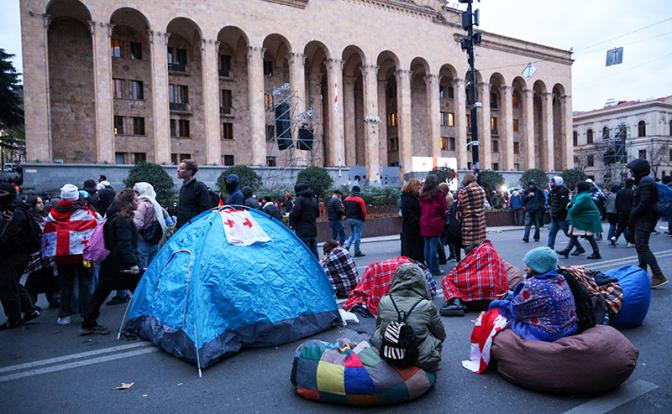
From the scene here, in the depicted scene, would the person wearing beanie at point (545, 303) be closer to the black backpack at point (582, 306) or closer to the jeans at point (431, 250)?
the black backpack at point (582, 306)

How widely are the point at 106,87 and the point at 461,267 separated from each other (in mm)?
30183

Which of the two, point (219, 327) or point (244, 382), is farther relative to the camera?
point (219, 327)

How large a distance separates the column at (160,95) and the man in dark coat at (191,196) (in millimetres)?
26508

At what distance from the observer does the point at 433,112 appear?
43844 mm

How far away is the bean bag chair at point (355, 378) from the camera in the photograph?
365cm

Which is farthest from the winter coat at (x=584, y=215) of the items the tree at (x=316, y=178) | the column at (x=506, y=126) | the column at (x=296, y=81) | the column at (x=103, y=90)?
the column at (x=506, y=126)

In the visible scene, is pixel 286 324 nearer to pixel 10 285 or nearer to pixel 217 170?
pixel 10 285

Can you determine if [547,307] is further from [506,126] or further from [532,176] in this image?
[506,126]

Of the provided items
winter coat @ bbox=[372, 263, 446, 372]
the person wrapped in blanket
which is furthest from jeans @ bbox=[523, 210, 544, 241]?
winter coat @ bbox=[372, 263, 446, 372]

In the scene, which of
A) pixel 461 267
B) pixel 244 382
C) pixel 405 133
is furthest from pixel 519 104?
pixel 244 382

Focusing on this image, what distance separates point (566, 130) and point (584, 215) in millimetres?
50332

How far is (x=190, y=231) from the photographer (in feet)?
18.4

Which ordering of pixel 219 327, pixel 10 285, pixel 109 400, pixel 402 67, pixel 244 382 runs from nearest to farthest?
pixel 109 400 < pixel 244 382 < pixel 219 327 < pixel 10 285 < pixel 402 67

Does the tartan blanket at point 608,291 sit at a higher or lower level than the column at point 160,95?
lower
